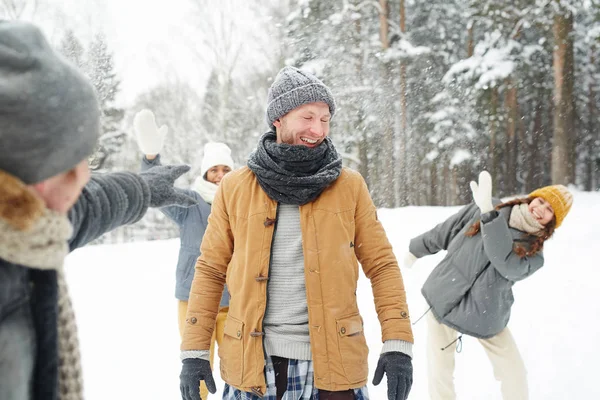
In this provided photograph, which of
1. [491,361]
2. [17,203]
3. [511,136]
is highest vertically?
[511,136]

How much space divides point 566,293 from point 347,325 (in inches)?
236

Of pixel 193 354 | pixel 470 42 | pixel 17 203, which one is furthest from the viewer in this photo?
pixel 470 42

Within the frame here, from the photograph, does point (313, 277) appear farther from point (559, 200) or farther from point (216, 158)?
point (216, 158)

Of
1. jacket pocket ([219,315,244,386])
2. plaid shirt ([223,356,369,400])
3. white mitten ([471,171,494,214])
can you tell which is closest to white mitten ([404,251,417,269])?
white mitten ([471,171,494,214])

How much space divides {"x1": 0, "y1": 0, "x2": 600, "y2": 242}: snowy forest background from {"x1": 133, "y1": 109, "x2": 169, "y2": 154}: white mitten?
40.5ft

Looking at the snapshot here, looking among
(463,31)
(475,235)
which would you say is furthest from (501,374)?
(463,31)

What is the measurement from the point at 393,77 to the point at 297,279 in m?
16.3

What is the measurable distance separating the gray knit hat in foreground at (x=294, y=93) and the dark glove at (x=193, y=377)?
1.12 m

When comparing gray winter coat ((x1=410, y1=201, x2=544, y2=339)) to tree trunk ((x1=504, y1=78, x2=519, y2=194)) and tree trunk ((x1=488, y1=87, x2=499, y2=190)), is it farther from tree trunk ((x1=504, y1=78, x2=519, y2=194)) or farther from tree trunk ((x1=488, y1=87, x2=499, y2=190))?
tree trunk ((x1=488, y1=87, x2=499, y2=190))

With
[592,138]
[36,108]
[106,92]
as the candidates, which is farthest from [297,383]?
[592,138]

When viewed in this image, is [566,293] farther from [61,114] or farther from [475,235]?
[61,114]

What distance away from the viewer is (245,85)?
2031 cm

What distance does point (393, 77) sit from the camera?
17.0 m

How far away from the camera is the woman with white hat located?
3209 mm
